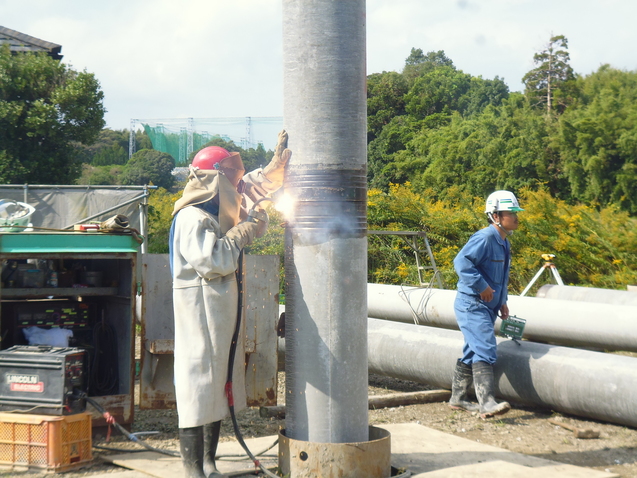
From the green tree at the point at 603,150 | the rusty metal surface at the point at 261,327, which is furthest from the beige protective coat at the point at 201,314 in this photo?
the green tree at the point at 603,150

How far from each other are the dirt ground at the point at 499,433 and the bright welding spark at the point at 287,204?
172cm

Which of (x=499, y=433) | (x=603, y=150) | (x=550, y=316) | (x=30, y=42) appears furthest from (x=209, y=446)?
(x=30, y=42)

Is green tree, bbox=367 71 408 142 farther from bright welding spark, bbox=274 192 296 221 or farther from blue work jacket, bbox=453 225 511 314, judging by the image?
bright welding spark, bbox=274 192 296 221

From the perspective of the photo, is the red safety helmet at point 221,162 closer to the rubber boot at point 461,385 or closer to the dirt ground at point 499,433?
the dirt ground at point 499,433

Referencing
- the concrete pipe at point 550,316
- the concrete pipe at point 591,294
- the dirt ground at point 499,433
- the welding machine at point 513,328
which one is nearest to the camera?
the dirt ground at point 499,433

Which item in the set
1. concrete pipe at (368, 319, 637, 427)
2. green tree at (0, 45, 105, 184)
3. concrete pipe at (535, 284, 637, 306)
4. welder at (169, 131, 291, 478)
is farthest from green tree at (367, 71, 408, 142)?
welder at (169, 131, 291, 478)

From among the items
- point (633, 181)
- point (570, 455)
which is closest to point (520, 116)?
point (633, 181)

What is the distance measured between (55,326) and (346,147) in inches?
135

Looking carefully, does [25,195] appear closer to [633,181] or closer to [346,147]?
[346,147]

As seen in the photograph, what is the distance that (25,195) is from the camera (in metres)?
10.5

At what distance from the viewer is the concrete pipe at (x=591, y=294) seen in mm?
10695

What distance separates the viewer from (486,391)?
641 cm

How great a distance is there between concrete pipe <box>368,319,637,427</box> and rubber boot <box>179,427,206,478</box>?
11.6 ft

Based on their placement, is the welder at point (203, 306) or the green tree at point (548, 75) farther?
the green tree at point (548, 75)
